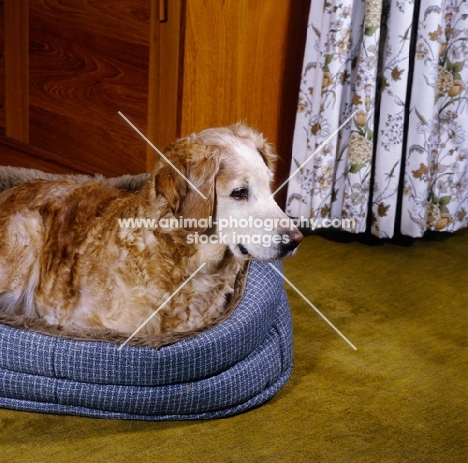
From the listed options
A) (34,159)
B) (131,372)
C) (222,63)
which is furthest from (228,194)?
(34,159)

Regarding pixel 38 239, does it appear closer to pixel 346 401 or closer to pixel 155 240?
pixel 155 240

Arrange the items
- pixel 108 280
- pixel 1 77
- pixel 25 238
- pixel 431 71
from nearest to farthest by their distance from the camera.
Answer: pixel 108 280 → pixel 25 238 → pixel 431 71 → pixel 1 77

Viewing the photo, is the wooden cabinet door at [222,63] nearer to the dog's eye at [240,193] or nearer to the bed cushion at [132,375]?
the dog's eye at [240,193]

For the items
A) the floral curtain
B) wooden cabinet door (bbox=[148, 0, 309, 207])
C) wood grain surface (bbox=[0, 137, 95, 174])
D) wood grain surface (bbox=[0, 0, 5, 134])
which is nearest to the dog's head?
wooden cabinet door (bbox=[148, 0, 309, 207])

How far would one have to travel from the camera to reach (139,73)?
2.83 m

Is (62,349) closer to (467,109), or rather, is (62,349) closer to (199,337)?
(199,337)

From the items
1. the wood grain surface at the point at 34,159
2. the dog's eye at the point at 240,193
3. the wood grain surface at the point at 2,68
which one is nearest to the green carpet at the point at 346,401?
the dog's eye at the point at 240,193

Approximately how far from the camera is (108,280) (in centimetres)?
204

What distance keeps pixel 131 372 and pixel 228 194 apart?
1.69 ft

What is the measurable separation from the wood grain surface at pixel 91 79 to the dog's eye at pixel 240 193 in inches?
40.3

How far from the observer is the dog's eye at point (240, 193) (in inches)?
76.7

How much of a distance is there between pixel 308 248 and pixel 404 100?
72 centimetres

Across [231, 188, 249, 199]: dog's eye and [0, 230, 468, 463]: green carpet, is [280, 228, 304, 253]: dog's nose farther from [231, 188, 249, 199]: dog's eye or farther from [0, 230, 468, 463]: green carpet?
[0, 230, 468, 463]: green carpet

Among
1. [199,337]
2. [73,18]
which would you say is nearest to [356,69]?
[73,18]
